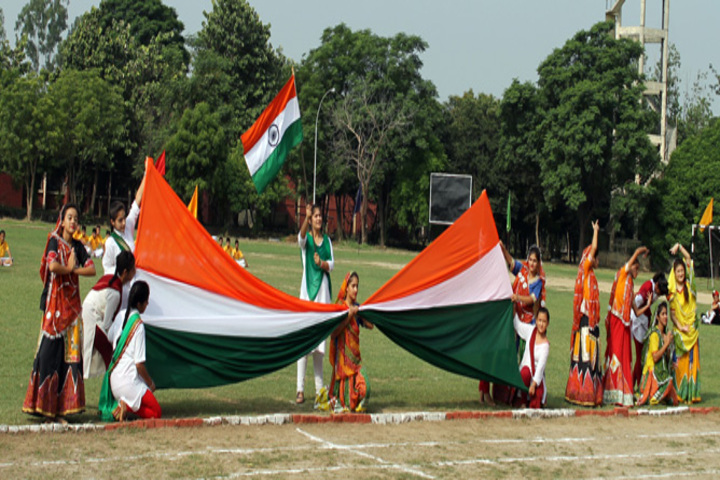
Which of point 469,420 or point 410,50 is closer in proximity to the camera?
point 469,420

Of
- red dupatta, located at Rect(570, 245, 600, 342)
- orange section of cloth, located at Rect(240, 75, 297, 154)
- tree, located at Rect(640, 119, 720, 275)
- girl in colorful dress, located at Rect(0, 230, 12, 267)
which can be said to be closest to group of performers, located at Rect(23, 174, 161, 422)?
orange section of cloth, located at Rect(240, 75, 297, 154)

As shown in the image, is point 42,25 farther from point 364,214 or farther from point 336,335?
point 336,335

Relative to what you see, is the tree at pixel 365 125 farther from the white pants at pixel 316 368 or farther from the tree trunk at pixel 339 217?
the white pants at pixel 316 368

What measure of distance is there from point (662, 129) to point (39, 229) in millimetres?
44240

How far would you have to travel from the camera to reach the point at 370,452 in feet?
26.3

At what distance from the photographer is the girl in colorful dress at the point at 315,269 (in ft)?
33.3

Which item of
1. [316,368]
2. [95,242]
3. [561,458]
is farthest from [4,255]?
[561,458]

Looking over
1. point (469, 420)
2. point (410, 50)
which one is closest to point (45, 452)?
point (469, 420)

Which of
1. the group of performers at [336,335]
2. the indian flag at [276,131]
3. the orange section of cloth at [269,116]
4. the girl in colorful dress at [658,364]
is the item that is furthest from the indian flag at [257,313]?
the orange section of cloth at [269,116]

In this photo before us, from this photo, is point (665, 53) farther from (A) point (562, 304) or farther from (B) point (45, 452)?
(B) point (45, 452)

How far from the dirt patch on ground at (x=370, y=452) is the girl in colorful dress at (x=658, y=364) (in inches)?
69.5

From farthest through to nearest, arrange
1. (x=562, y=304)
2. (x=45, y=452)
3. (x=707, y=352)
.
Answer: (x=562, y=304), (x=707, y=352), (x=45, y=452)

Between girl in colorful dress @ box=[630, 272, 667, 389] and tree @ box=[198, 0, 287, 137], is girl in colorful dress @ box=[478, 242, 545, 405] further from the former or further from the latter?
tree @ box=[198, 0, 287, 137]

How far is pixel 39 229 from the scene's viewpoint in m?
50.1
